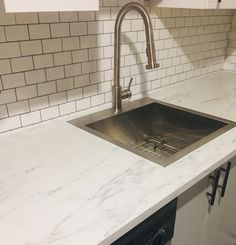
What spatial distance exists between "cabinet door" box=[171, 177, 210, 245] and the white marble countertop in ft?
0.35

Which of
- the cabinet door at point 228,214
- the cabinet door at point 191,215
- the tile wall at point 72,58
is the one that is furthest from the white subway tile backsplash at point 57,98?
the cabinet door at point 228,214

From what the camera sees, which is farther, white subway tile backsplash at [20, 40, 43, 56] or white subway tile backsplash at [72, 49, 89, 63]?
white subway tile backsplash at [72, 49, 89, 63]

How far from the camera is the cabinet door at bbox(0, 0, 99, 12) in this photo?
0.68 m

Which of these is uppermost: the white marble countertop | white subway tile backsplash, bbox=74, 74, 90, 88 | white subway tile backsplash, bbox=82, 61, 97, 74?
white subway tile backsplash, bbox=82, 61, 97, 74

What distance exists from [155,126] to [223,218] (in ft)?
1.79

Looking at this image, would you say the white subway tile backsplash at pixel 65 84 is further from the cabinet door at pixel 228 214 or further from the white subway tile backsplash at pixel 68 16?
the cabinet door at pixel 228 214

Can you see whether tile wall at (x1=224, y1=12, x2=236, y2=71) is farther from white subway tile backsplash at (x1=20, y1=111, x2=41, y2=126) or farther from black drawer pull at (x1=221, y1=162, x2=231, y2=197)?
white subway tile backsplash at (x1=20, y1=111, x2=41, y2=126)

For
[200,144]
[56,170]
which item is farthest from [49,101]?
[200,144]

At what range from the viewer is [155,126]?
5.07 feet

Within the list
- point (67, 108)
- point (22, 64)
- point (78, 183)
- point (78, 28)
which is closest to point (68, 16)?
point (78, 28)

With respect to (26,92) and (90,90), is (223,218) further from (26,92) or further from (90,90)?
(26,92)

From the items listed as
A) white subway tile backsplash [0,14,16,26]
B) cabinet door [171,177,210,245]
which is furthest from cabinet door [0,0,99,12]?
cabinet door [171,177,210,245]

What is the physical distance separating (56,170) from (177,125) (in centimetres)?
75

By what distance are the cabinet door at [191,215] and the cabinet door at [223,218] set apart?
7 centimetres
